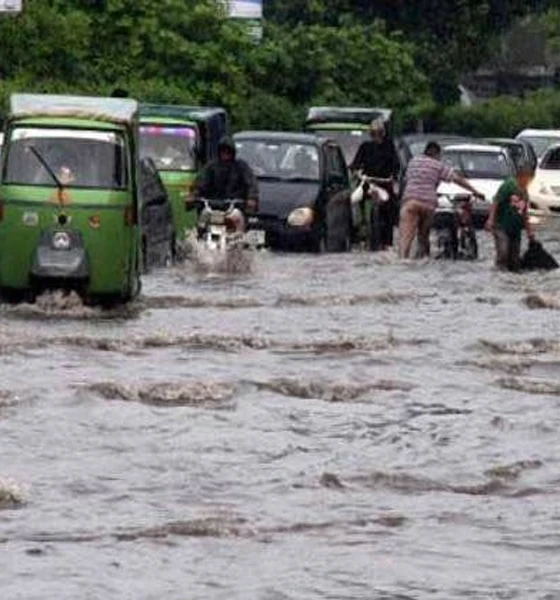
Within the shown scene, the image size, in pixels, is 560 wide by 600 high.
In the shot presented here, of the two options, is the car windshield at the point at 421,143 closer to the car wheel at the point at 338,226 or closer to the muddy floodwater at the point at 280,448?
the car wheel at the point at 338,226

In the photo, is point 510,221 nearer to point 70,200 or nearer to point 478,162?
point 70,200

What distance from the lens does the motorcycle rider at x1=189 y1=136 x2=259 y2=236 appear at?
1206 inches

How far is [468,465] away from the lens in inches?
643

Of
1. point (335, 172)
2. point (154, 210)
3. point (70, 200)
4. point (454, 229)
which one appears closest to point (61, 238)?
point (70, 200)

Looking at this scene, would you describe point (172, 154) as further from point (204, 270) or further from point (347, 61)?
point (347, 61)

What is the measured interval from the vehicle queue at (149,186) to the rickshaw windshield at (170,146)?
0.01 meters

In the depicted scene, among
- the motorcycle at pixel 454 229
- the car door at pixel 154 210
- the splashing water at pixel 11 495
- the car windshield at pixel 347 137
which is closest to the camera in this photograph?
the splashing water at pixel 11 495

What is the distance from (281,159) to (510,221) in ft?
15.6

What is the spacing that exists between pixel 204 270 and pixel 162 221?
→ 2.35 feet

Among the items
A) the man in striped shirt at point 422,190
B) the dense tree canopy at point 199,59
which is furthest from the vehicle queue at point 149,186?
the dense tree canopy at point 199,59

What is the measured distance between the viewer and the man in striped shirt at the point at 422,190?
3281 centimetres

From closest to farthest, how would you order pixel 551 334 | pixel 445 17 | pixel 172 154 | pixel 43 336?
pixel 43 336 → pixel 551 334 → pixel 172 154 → pixel 445 17

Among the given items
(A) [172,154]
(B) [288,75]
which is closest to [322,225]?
(A) [172,154]

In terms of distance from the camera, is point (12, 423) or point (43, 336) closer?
point (12, 423)
